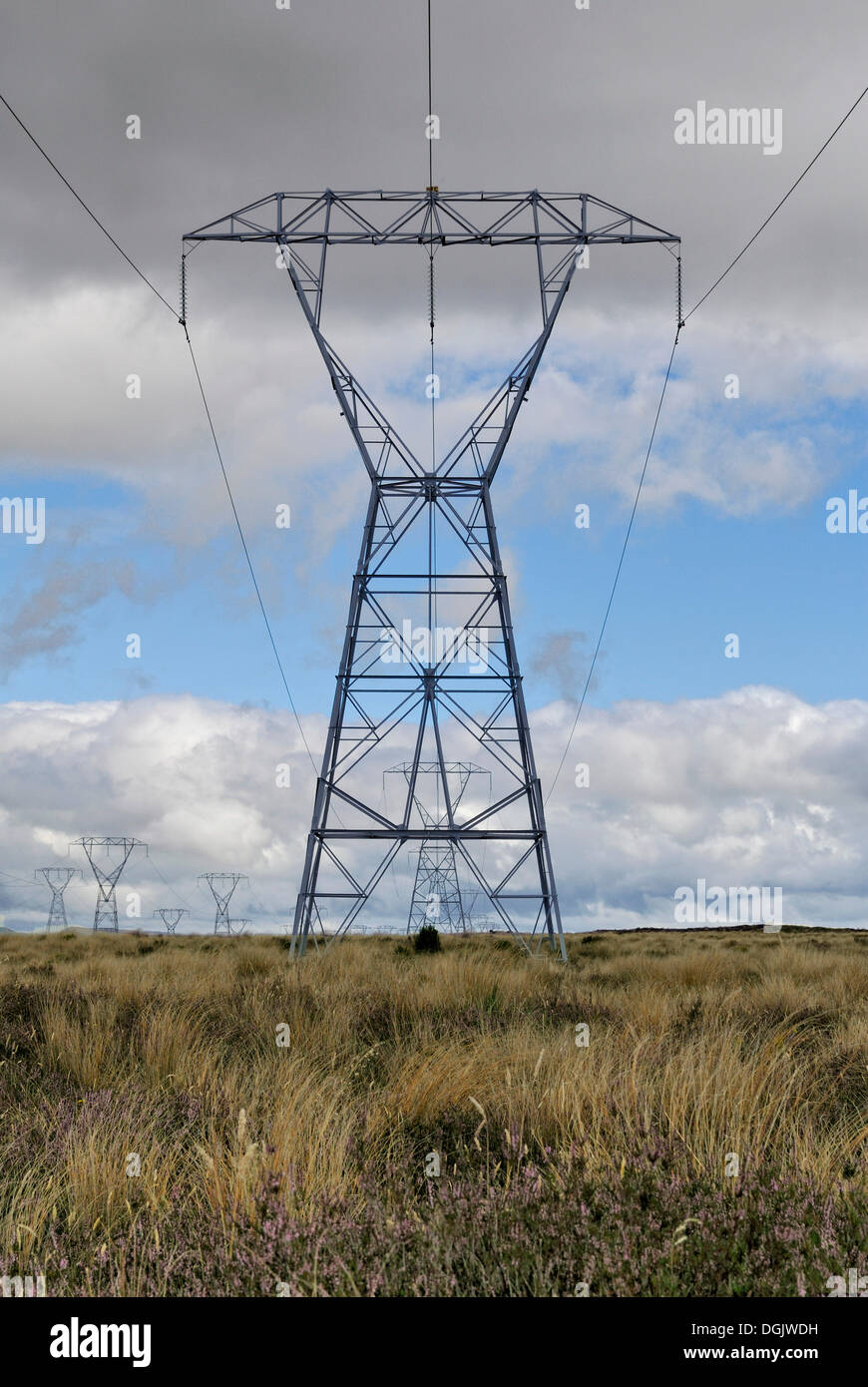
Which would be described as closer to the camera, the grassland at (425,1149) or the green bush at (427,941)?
the grassland at (425,1149)

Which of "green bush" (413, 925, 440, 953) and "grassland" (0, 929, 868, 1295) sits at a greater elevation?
"green bush" (413, 925, 440, 953)

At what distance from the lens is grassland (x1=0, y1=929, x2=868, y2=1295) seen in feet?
14.9

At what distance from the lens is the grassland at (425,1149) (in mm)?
4539

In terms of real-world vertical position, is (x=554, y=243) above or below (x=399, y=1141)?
above

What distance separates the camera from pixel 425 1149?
695cm

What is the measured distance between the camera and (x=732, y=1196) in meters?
5.12

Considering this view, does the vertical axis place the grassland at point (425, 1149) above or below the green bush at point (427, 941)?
below

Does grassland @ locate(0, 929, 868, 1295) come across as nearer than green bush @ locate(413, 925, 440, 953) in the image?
Yes

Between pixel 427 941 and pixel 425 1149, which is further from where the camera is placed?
pixel 427 941

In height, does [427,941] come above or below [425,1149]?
above

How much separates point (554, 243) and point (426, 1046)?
677 inches

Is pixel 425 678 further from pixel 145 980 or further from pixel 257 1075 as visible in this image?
pixel 257 1075

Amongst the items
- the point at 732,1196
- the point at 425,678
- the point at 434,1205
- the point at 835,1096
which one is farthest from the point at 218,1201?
the point at 425,678
